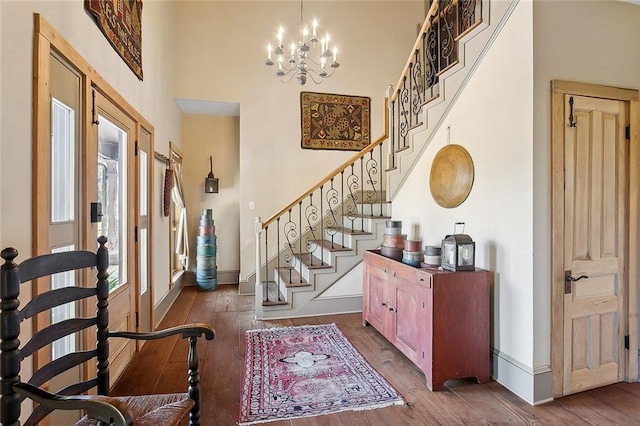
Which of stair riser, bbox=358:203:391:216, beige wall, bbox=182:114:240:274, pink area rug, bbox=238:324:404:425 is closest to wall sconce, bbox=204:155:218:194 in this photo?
beige wall, bbox=182:114:240:274

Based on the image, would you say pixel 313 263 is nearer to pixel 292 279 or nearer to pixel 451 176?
pixel 292 279

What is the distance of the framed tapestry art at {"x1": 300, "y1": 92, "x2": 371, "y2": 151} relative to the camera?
5293 millimetres

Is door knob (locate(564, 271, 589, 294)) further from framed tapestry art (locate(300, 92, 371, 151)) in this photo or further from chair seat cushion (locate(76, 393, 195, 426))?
framed tapestry art (locate(300, 92, 371, 151))

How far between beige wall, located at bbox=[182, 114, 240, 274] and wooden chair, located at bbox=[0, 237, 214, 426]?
4.02m

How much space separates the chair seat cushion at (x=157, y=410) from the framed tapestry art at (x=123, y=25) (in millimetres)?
2314

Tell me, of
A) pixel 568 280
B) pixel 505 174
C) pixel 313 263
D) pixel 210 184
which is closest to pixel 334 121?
pixel 210 184

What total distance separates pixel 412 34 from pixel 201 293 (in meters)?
5.81

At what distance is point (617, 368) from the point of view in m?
2.37

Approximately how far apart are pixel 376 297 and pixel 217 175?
3.67m

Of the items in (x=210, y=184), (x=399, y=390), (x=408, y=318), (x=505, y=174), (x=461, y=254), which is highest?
(x=210, y=184)

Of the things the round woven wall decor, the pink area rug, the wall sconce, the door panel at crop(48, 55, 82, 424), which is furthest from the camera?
the wall sconce

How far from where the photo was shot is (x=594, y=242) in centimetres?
229

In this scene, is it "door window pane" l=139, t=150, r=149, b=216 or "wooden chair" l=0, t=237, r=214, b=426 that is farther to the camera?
"door window pane" l=139, t=150, r=149, b=216

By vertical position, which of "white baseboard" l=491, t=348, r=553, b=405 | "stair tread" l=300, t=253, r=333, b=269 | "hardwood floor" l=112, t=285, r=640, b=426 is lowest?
"hardwood floor" l=112, t=285, r=640, b=426
